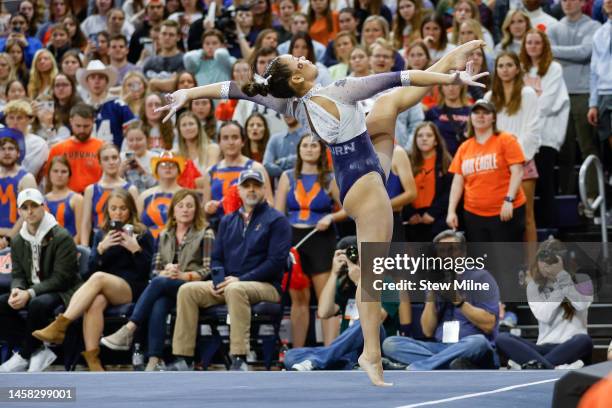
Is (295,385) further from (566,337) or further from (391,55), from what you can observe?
(391,55)

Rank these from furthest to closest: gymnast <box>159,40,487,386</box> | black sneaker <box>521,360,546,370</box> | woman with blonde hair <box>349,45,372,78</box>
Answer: woman with blonde hair <box>349,45,372,78</box> < black sneaker <box>521,360,546,370</box> < gymnast <box>159,40,487,386</box>

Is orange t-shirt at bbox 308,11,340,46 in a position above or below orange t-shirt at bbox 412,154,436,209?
above

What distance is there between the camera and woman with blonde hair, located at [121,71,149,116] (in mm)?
12156

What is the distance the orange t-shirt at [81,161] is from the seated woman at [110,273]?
49.6 inches

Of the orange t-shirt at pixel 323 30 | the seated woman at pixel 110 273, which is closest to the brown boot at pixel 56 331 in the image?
the seated woman at pixel 110 273

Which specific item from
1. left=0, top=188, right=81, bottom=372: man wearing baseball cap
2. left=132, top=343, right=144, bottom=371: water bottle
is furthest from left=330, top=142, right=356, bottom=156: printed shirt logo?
left=0, top=188, right=81, bottom=372: man wearing baseball cap

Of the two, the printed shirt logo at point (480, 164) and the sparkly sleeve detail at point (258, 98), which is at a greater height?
the sparkly sleeve detail at point (258, 98)

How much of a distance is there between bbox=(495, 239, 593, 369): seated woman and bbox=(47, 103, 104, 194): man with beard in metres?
4.66

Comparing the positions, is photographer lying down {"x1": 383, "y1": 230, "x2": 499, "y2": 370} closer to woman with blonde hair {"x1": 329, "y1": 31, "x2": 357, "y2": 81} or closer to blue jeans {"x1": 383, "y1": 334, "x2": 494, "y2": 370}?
blue jeans {"x1": 383, "y1": 334, "x2": 494, "y2": 370}

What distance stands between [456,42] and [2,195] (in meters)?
4.76

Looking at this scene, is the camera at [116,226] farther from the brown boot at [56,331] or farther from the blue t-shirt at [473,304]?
the blue t-shirt at [473,304]

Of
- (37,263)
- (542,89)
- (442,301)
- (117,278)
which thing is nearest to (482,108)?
(542,89)

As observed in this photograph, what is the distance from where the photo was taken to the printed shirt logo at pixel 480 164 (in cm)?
984

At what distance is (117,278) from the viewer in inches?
383
